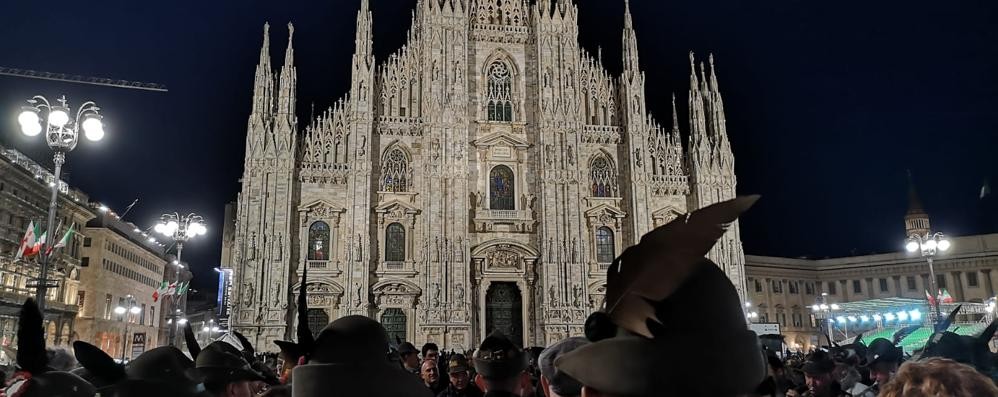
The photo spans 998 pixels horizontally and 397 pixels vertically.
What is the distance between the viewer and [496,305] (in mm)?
31609

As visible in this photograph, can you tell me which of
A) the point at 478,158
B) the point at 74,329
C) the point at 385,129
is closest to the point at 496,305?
the point at 478,158

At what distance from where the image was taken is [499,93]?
33531 mm

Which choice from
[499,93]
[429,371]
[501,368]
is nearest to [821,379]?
[501,368]

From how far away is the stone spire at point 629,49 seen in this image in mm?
33938

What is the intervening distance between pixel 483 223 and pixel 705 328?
30.1 meters

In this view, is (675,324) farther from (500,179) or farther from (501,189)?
(500,179)

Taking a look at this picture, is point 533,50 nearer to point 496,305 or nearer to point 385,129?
point 385,129

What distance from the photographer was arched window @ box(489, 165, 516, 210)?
1275 inches

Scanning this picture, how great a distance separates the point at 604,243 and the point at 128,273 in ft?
168

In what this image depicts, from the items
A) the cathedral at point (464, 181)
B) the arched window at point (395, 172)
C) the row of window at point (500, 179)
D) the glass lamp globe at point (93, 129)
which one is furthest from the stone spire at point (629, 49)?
the glass lamp globe at point (93, 129)

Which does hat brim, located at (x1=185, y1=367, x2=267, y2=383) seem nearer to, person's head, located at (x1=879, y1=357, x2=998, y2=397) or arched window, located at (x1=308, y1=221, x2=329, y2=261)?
person's head, located at (x1=879, y1=357, x2=998, y2=397)

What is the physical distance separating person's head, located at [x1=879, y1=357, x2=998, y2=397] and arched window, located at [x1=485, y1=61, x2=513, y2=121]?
3056 centimetres

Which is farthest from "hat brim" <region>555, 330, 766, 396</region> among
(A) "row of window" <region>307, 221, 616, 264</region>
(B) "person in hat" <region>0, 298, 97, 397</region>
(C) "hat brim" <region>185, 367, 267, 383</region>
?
(A) "row of window" <region>307, 221, 616, 264</region>

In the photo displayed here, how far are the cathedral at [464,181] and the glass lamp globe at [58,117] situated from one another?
15472 mm
